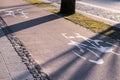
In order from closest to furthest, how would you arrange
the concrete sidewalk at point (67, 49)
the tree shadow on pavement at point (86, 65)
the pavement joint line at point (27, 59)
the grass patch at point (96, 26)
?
1. the pavement joint line at point (27, 59)
2. the tree shadow on pavement at point (86, 65)
3. the concrete sidewalk at point (67, 49)
4. the grass patch at point (96, 26)

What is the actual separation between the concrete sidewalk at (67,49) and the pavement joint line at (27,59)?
9cm

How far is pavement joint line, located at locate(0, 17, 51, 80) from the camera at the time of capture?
566 cm

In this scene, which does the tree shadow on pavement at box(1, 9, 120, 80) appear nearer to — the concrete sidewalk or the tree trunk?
the concrete sidewalk

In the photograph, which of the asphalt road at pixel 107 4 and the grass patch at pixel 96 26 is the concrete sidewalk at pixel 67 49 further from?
the asphalt road at pixel 107 4

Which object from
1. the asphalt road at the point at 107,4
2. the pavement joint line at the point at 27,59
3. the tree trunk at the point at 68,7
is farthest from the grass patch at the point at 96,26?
the asphalt road at the point at 107,4

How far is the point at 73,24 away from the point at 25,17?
86.6 inches

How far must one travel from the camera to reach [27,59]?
6.57m

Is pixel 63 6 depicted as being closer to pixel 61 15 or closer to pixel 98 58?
pixel 61 15

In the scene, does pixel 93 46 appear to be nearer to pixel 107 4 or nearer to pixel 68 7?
pixel 68 7

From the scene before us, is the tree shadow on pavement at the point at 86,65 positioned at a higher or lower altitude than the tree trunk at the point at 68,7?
higher

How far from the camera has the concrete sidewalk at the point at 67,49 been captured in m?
6.03

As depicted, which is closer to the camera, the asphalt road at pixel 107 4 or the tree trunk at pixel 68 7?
the tree trunk at pixel 68 7

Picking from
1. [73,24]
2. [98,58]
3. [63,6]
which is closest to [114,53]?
[98,58]

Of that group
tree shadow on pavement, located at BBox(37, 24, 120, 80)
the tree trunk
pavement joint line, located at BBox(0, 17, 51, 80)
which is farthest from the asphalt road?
tree shadow on pavement, located at BBox(37, 24, 120, 80)
